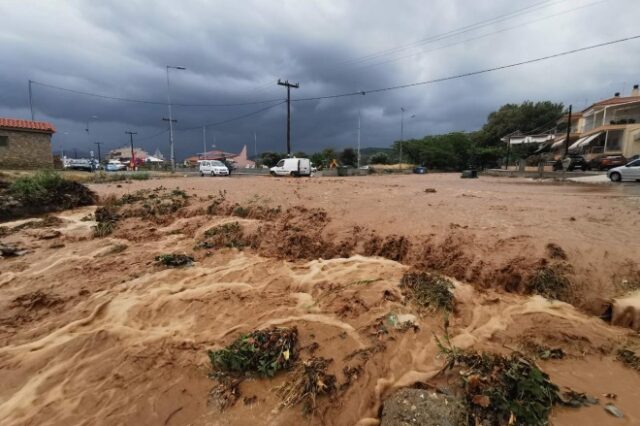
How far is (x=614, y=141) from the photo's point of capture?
3584 centimetres

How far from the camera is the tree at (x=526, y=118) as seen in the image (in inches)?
2101

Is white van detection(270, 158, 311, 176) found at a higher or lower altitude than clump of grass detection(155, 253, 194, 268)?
higher

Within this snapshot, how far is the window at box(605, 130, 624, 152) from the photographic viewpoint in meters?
35.1

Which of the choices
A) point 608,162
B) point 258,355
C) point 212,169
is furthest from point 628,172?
point 212,169

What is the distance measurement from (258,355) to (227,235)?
17.1ft

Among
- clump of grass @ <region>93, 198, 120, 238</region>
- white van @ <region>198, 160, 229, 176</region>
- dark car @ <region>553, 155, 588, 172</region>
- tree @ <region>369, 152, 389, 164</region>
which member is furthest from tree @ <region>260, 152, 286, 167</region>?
clump of grass @ <region>93, 198, 120, 238</region>

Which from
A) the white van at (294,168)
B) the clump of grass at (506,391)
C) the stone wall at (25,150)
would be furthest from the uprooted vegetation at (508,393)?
the stone wall at (25,150)

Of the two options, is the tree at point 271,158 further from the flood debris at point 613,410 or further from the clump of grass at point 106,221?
the flood debris at point 613,410

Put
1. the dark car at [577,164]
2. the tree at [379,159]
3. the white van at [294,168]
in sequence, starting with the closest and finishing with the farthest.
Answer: the dark car at [577,164] < the white van at [294,168] < the tree at [379,159]

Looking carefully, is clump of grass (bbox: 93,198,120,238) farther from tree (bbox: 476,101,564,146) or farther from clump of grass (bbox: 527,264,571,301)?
tree (bbox: 476,101,564,146)

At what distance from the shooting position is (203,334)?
4859 millimetres

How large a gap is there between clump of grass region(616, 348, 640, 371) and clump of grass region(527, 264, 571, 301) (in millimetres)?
1129

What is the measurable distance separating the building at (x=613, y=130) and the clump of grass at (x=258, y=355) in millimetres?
38857

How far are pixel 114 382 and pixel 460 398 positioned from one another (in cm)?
386
